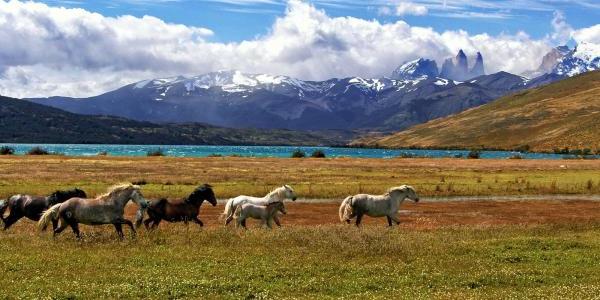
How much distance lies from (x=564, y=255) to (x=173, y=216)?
16.8m

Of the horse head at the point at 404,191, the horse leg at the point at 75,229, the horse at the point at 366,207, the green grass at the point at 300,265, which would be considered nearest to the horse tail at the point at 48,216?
the green grass at the point at 300,265

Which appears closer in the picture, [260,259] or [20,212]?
[260,259]

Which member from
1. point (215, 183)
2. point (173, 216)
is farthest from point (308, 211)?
point (215, 183)

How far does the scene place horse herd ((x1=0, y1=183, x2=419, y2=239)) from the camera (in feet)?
76.6

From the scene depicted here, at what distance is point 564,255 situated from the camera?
21859mm

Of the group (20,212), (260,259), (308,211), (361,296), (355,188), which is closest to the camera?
(361,296)

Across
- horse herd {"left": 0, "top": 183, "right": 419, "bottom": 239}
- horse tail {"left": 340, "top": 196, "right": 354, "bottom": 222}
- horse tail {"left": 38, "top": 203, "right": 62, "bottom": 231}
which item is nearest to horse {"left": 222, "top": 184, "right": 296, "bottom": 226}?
horse herd {"left": 0, "top": 183, "right": 419, "bottom": 239}

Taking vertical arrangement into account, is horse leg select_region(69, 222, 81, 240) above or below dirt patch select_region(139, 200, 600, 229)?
above

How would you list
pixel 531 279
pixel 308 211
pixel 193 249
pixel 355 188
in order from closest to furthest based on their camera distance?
pixel 531 279 → pixel 193 249 → pixel 308 211 → pixel 355 188

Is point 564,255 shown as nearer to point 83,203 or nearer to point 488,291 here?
point 488,291

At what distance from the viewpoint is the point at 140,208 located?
2538cm

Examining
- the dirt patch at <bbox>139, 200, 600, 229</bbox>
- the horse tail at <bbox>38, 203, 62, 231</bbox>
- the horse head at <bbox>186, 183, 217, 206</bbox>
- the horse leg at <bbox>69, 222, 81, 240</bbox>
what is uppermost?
the horse head at <bbox>186, 183, 217, 206</bbox>

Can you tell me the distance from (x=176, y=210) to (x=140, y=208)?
125 inches

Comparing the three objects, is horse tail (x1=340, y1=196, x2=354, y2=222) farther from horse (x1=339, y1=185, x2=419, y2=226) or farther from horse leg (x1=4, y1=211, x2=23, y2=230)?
horse leg (x1=4, y1=211, x2=23, y2=230)
